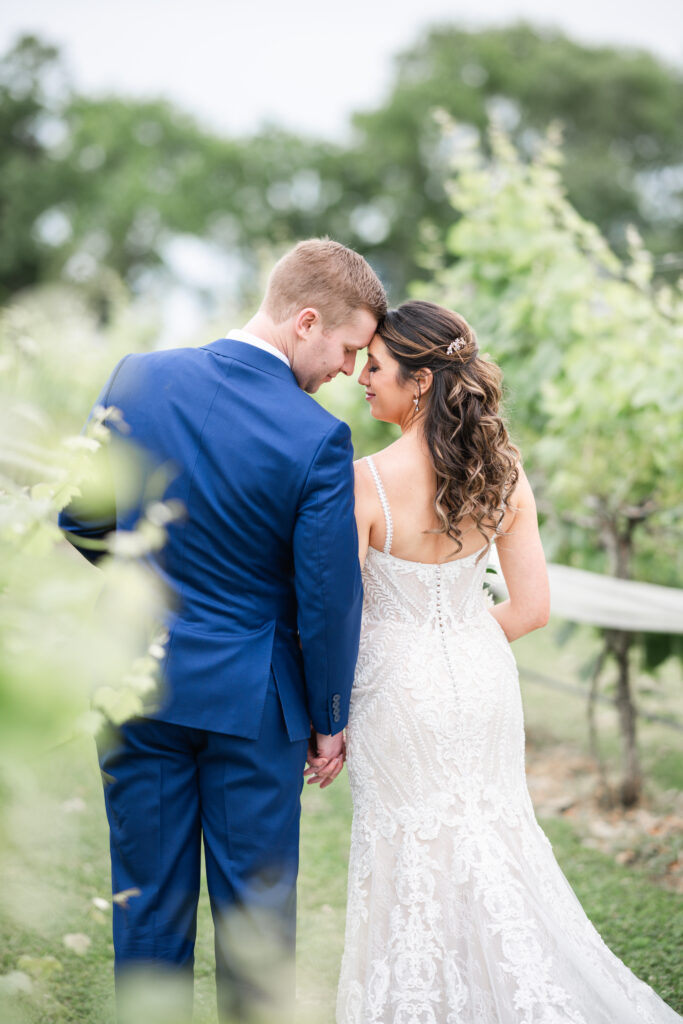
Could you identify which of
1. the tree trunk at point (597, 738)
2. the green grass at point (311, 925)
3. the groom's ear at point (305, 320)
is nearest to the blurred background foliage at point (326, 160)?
the tree trunk at point (597, 738)

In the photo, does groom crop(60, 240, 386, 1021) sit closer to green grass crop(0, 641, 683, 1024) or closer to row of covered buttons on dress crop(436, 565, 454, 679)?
green grass crop(0, 641, 683, 1024)

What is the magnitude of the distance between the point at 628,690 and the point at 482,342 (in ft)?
6.80

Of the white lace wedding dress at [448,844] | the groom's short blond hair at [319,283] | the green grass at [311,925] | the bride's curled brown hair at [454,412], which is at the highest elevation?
the groom's short blond hair at [319,283]

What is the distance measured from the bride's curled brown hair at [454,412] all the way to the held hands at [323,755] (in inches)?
25.6

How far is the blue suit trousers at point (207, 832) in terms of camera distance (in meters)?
2.15

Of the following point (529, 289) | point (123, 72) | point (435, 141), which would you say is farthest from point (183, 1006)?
point (123, 72)

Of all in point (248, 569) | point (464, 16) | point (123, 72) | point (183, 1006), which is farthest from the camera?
point (123, 72)

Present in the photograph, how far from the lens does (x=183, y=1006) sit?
0.89 metres

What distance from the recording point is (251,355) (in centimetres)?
221

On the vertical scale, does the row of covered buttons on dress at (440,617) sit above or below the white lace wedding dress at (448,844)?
above

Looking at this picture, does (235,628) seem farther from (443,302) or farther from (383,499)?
(443,302)

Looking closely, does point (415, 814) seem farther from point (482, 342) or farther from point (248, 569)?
point (482, 342)

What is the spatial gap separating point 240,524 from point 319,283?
678 mm

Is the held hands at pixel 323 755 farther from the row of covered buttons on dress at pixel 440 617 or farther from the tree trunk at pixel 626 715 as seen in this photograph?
the tree trunk at pixel 626 715
